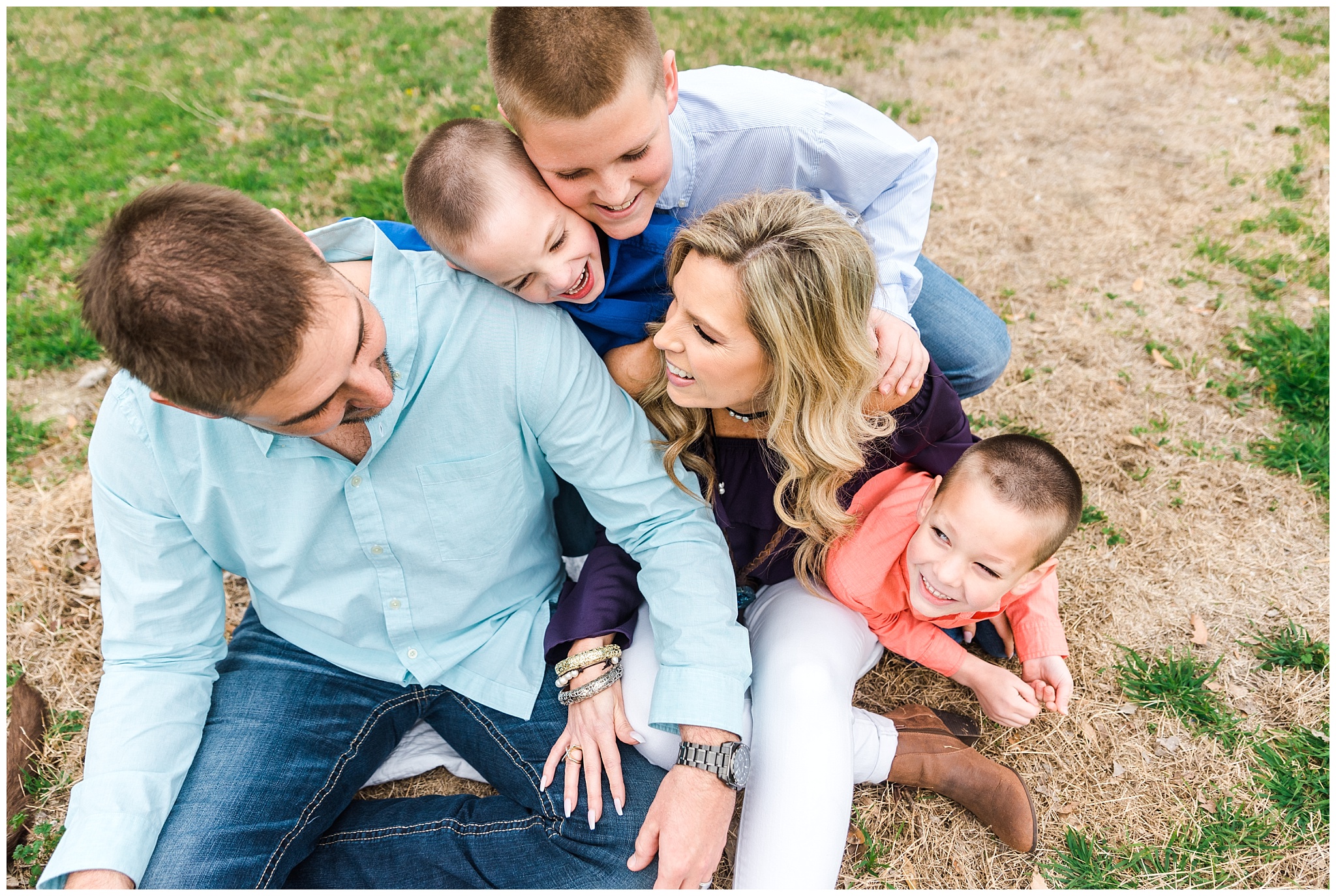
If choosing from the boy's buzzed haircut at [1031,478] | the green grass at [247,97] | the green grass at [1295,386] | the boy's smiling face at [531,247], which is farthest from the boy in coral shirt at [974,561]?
the green grass at [247,97]

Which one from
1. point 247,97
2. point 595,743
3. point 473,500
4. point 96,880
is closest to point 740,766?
point 595,743

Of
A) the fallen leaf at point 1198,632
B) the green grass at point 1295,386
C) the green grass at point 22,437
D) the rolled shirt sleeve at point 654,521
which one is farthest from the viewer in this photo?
the green grass at point 22,437

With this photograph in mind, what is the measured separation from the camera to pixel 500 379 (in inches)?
91.6

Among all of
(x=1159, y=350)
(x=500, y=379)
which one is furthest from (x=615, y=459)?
(x=1159, y=350)

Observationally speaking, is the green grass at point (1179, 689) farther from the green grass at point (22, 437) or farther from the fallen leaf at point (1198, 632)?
the green grass at point (22, 437)

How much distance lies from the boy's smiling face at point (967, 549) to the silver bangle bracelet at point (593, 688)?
101 cm

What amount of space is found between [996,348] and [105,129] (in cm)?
697

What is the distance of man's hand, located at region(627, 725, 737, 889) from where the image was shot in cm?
222

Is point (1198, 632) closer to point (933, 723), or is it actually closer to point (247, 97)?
point (933, 723)

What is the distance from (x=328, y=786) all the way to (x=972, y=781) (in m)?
2.12

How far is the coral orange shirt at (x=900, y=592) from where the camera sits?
8.77 feet

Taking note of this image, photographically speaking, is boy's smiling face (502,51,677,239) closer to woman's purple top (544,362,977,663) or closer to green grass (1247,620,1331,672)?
woman's purple top (544,362,977,663)

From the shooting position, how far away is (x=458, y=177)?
2.30 meters

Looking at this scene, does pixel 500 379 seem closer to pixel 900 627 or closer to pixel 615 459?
pixel 615 459
